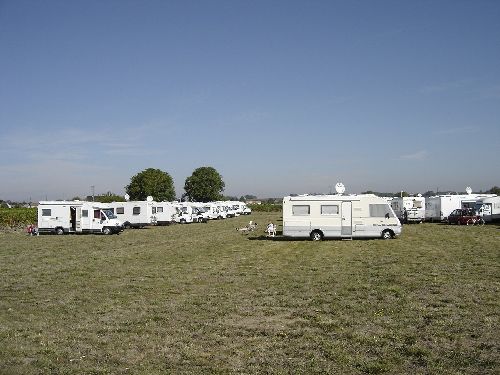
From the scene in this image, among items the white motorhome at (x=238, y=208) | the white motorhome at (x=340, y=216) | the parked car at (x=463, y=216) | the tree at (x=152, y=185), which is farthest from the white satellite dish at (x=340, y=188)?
the tree at (x=152, y=185)

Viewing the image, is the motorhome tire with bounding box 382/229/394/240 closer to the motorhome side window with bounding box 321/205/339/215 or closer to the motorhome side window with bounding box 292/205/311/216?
the motorhome side window with bounding box 321/205/339/215

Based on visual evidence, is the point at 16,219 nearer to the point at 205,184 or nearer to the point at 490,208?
the point at 490,208

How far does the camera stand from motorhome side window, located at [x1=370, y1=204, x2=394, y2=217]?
27.9m

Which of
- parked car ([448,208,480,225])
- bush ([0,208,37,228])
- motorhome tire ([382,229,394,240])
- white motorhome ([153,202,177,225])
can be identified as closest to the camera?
motorhome tire ([382,229,394,240])

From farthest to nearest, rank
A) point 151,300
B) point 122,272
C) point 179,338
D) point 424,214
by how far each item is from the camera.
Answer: point 424,214
point 122,272
point 151,300
point 179,338

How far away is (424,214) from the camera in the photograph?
46312 millimetres

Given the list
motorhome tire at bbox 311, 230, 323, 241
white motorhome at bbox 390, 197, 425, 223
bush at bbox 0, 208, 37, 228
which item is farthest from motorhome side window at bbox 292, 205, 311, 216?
bush at bbox 0, 208, 37, 228

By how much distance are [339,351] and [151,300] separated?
18.3 ft

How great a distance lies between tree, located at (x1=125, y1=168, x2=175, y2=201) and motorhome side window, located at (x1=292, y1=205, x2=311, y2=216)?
75069 mm

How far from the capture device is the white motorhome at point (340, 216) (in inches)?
1088

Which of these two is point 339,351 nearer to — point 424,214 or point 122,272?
point 122,272

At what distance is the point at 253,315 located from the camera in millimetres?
10242

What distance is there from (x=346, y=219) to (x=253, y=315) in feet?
60.3

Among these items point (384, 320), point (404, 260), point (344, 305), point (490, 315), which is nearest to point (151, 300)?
point (344, 305)
